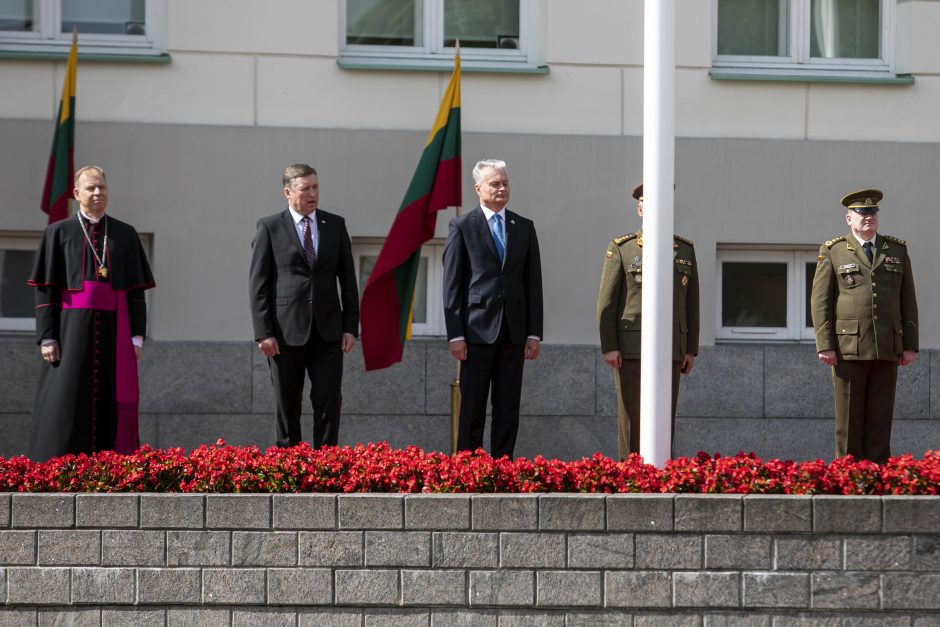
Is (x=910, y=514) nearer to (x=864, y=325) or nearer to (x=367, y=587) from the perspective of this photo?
(x=367, y=587)

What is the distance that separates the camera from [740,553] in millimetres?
5055

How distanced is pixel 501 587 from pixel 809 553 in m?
1.15

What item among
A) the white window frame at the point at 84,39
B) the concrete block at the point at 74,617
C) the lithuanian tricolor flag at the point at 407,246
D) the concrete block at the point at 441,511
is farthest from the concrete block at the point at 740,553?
the white window frame at the point at 84,39

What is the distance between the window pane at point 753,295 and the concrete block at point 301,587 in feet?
17.5

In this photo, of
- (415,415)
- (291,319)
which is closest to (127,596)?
(291,319)

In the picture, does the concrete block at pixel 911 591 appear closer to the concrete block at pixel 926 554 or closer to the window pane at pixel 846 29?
the concrete block at pixel 926 554

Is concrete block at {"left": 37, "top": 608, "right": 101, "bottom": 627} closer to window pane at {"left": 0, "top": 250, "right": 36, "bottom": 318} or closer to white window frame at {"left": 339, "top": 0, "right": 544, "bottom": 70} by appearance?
window pane at {"left": 0, "top": 250, "right": 36, "bottom": 318}

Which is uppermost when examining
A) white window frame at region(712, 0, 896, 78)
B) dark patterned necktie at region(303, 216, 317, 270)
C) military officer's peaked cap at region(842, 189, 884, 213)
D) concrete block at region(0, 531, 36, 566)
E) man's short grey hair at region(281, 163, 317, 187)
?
white window frame at region(712, 0, 896, 78)

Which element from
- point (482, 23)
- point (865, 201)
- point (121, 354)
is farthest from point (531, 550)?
point (482, 23)

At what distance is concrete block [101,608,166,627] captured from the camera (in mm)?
5145

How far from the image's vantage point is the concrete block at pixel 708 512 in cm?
507

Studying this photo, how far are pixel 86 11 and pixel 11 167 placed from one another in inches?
49.1

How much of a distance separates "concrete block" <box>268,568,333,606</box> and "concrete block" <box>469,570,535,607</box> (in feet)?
1.80

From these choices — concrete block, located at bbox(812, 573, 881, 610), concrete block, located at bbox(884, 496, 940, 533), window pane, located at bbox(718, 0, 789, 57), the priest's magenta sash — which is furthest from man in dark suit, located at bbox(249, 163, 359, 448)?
window pane, located at bbox(718, 0, 789, 57)
